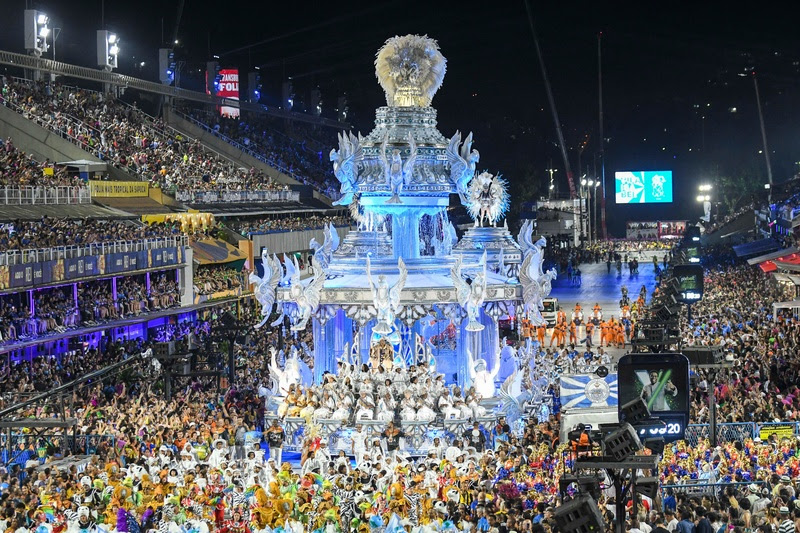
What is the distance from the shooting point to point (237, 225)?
6038 cm

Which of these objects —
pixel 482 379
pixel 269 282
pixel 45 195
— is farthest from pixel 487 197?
pixel 482 379

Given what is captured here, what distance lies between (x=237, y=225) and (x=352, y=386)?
31.9 m

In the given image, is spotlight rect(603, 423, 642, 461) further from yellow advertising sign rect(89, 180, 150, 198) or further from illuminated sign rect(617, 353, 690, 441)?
yellow advertising sign rect(89, 180, 150, 198)

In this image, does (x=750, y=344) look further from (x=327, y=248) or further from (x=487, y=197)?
(x=327, y=248)

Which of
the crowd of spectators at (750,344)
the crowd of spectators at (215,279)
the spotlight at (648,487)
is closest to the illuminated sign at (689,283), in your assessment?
the crowd of spectators at (750,344)

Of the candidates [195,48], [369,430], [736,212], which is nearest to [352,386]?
[369,430]

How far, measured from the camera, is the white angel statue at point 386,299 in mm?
30688

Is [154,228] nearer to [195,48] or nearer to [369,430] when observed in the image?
[369,430]

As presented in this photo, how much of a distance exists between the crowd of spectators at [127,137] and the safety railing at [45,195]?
219 inches

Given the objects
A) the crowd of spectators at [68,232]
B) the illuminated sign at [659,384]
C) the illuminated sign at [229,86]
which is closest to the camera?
the illuminated sign at [659,384]

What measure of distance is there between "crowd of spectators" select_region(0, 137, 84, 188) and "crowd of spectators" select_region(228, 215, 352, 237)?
11019 mm

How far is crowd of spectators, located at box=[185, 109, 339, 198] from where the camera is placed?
74.0 m

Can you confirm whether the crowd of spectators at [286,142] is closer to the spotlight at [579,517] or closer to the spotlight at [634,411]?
the spotlight at [634,411]

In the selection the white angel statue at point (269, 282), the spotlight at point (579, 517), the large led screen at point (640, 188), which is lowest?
the spotlight at point (579, 517)
